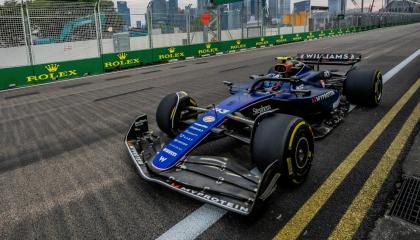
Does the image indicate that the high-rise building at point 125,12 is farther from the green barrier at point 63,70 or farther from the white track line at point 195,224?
the white track line at point 195,224

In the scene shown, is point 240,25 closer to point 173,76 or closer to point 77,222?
point 173,76

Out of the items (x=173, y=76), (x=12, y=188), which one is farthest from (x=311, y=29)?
(x=12, y=188)

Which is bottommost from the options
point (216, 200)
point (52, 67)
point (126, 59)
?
point (216, 200)

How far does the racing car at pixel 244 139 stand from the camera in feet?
9.68

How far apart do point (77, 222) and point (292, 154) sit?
200 cm

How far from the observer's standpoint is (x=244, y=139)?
374 centimetres

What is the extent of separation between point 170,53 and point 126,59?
2997 millimetres

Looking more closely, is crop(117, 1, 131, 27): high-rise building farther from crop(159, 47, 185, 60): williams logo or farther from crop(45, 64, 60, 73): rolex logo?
crop(45, 64, 60, 73): rolex logo

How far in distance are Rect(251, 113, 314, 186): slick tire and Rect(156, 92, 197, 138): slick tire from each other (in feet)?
4.96

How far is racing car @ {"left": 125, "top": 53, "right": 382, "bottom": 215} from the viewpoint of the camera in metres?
2.95

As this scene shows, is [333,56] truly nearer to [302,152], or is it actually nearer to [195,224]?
[302,152]

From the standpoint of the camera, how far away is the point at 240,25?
27.0 metres

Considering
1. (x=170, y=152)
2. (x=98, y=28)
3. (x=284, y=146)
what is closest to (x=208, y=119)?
(x=170, y=152)

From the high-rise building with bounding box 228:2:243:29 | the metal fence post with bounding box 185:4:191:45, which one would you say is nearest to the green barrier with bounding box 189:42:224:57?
the metal fence post with bounding box 185:4:191:45
